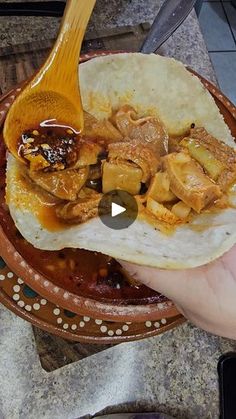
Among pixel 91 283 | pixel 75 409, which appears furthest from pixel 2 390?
pixel 91 283

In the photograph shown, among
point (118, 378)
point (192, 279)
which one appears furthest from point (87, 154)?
point (118, 378)

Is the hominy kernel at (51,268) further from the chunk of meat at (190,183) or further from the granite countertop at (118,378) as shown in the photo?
the chunk of meat at (190,183)

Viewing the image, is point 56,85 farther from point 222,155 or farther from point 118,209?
point 222,155

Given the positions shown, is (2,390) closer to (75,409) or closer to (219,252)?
(75,409)

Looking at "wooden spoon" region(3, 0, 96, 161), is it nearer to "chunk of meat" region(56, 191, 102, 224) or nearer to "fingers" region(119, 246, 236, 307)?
"chunk of meat" region(56, 191, 102, 224)

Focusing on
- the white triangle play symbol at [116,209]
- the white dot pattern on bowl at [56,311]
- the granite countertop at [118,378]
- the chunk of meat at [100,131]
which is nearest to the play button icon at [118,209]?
the white triangle play symbol at [116,209]

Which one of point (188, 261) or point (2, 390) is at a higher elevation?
point (188, 261)

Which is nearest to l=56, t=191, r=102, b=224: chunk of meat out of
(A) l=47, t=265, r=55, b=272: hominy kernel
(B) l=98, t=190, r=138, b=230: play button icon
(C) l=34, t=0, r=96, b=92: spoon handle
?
(B) l=98, t=190, r=138, b=230: play button icon
